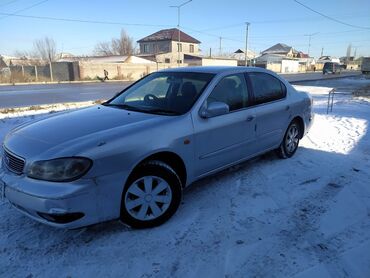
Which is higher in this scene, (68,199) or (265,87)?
(265,87)

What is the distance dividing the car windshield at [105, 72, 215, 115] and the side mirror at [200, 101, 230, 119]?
179mm

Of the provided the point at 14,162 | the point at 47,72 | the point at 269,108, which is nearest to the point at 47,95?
the point at 269,108

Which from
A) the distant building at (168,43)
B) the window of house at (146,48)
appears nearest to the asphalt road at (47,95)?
the distant building at (168,43)

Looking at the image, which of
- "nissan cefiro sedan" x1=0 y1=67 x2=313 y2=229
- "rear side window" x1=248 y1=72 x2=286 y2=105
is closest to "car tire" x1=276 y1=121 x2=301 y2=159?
"nissan cefiro sedan" x1=0 y1=67 x2=313 y2=229

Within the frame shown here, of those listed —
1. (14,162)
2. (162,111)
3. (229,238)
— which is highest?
(162,111)

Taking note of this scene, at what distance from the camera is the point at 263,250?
10.2 feet

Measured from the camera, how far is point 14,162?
3.19 meters

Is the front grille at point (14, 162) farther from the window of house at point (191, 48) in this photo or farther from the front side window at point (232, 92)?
the window of house at point (191, 48)

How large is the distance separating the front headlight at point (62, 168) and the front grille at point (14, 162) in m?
0.25

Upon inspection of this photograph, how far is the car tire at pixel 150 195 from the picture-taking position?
3.30m

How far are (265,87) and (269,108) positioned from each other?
350 millimetres

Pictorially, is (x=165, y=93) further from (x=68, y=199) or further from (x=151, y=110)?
(x=68, y=199)

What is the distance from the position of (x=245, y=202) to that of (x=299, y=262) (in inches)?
49.5

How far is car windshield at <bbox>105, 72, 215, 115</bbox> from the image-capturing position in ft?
13.3
